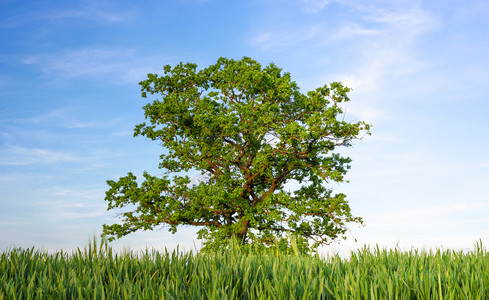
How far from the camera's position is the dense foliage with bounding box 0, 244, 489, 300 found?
406 centimetres

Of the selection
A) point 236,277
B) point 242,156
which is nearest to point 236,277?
point 236,277

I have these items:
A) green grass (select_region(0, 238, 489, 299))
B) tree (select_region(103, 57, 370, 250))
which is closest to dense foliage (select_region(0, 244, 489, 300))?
green grass (select_region(0, 238, 489, 299))

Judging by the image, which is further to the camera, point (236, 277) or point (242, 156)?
point (242, 156)

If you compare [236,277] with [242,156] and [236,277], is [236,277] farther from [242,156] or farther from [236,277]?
[242,156]

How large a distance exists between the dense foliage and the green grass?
0.01 m

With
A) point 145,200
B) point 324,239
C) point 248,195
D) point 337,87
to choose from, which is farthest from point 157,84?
point 324,239

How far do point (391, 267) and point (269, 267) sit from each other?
1.76 metres

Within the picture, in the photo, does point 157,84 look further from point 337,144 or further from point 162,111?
point 337,144

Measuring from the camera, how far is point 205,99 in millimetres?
20984

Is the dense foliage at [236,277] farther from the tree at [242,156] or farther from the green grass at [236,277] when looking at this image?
the tree at [242,156]

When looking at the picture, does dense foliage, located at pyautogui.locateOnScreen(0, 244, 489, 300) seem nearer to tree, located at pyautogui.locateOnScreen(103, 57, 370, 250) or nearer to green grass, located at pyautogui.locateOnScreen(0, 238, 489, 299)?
green grass, located at pyautogui.locateOnScreen(0, 238, 489, 299)

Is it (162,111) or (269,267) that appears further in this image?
(162,111)

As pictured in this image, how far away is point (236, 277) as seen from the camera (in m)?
4.98

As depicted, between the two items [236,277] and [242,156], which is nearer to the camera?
[236,277]
